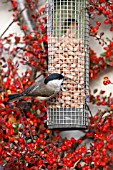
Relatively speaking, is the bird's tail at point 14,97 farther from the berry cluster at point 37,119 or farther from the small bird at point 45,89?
the berry cluster at point 37,119

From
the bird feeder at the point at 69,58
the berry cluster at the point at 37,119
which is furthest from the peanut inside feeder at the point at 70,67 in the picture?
the berry cluster at the point at 37,119

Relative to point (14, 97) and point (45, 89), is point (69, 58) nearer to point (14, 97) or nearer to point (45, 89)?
point (45, 89)

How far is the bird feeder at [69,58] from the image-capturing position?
4082 millimetres

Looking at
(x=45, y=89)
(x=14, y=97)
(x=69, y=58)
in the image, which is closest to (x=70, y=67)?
(x=69, y=58)

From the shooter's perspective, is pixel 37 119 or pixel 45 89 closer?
pixel 45 89

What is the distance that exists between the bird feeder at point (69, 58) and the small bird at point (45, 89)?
0.10 m

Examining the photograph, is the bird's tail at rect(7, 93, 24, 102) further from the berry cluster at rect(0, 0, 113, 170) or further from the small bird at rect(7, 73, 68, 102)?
the berry cluster at rect(0, 0, 113, 170)

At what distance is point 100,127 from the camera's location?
414 centimetres

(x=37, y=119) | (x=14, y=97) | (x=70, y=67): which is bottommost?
(x=37, y=119)

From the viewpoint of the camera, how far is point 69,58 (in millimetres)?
4117

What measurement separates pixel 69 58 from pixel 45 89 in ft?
0.85

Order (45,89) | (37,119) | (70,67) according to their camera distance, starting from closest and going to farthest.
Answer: (45,89)
(70,67)
(37,119)

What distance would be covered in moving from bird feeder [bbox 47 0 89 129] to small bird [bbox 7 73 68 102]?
0.10 metres

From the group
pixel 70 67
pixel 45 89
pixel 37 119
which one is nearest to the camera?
pixel 45 89
